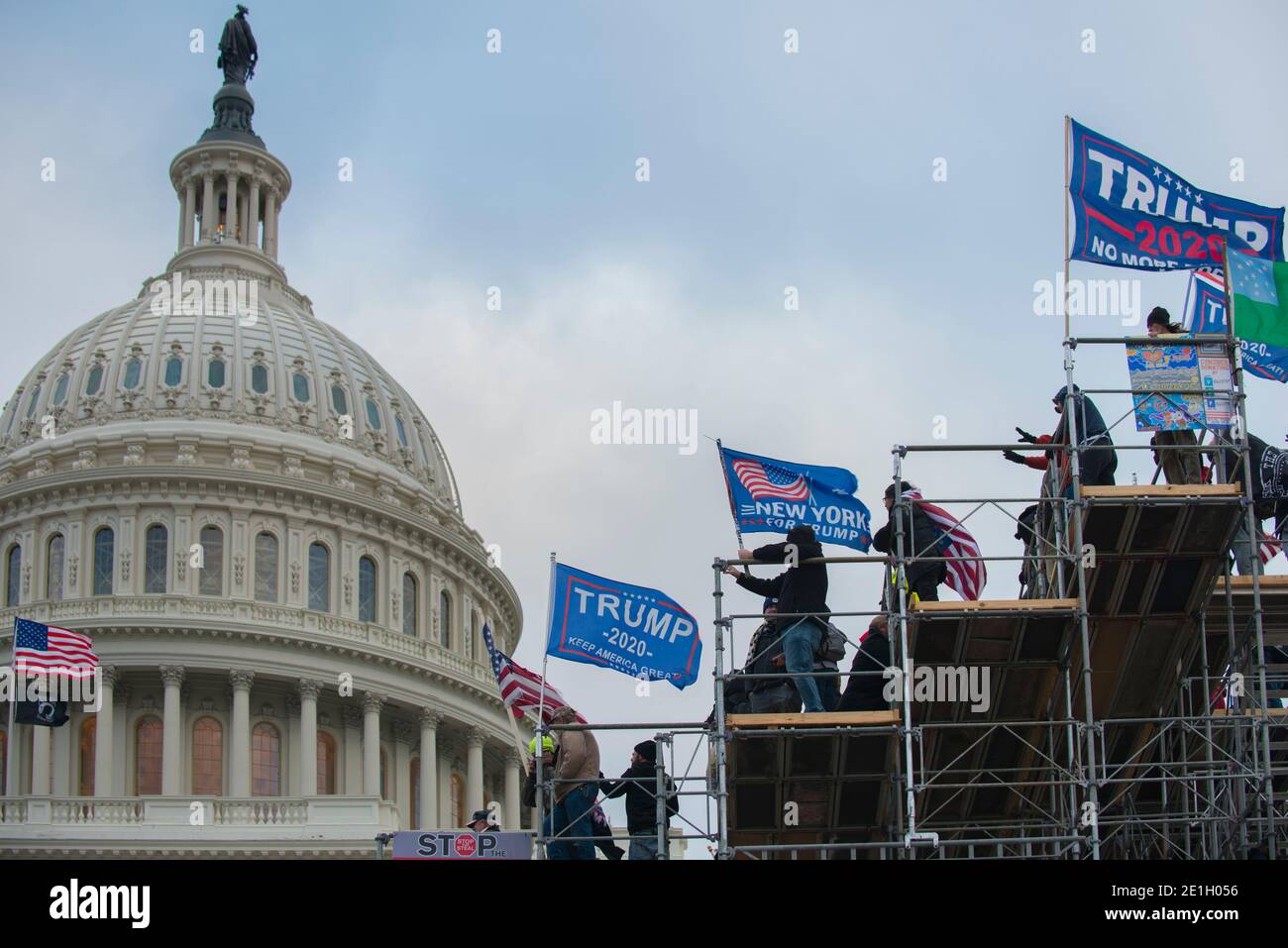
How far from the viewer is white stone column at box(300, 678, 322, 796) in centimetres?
7000

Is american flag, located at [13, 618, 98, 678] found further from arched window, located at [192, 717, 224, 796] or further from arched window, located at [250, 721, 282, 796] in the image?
arched window, located at [250, 721, 282, 796]

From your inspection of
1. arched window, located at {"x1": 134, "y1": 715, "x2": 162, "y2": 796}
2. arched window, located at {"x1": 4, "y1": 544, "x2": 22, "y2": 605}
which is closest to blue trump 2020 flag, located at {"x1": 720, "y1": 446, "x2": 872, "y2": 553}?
arched window, located at {"x1": 134, "y1": 715, "x2": 162, "y2": 796}

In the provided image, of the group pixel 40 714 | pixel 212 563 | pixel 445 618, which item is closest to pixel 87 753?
pixel 212 563

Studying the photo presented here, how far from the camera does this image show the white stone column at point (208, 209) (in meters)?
87.4

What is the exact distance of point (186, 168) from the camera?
89.3 metres

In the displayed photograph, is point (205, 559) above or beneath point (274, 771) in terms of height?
above

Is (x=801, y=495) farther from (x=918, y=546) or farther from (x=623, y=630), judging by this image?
(x=623, y=630)

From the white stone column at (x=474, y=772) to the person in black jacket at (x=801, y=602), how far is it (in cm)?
5456

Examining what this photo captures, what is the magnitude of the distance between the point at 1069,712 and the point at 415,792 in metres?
55.7
